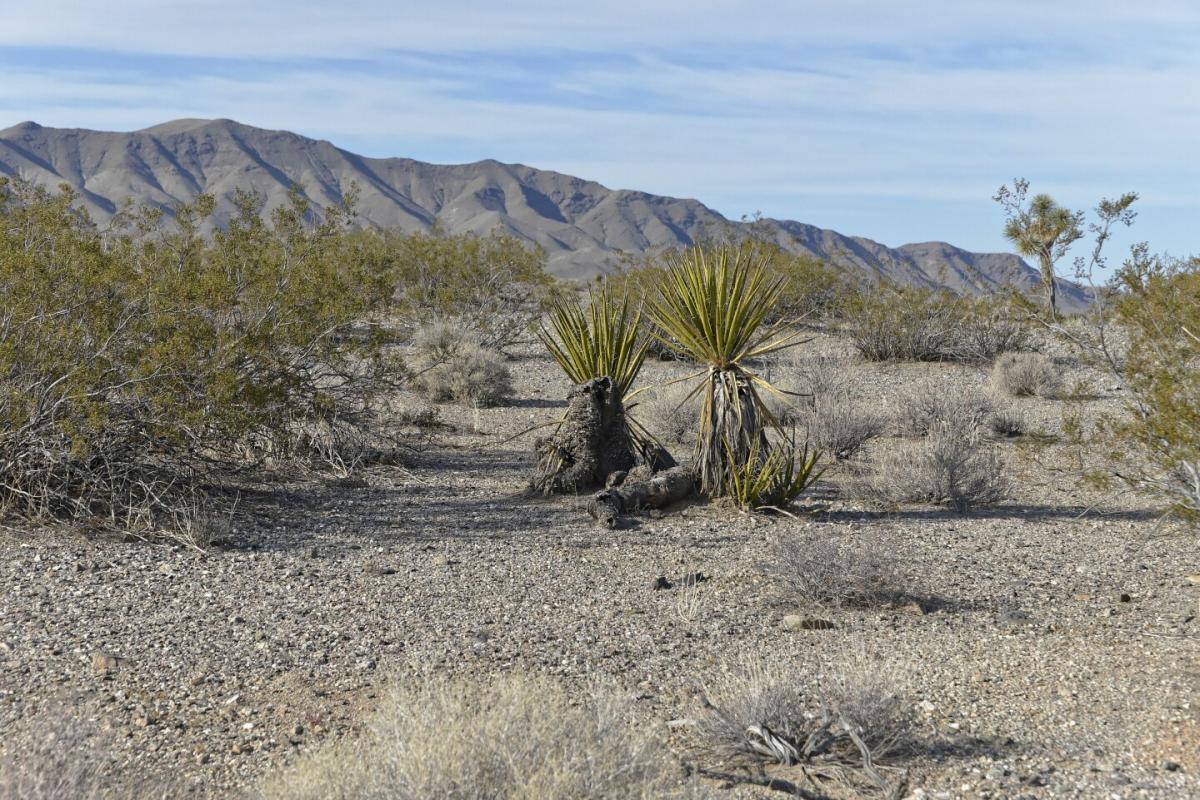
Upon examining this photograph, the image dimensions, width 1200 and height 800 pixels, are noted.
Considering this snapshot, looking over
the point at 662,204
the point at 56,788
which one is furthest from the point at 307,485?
the point at 662,204

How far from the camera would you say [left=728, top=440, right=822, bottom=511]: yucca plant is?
9.26 meters

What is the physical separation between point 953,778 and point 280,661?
10.6ft

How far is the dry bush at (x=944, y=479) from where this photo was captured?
9.89 meters

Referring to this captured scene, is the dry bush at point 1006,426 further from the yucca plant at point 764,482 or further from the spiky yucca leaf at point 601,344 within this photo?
the spiky yucca leaf at point 601,344

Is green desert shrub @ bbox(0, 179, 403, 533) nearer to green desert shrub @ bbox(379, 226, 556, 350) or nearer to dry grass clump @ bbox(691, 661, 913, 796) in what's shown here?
dry grass clump @ bbox(691, 661, 913, 796)

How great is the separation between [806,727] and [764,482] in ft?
14.6

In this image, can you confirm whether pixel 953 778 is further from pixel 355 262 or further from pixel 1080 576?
pixel 355 262

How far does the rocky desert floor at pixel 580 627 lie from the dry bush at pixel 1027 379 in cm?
748

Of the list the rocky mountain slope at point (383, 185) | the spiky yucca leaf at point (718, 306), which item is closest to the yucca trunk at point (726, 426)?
the spiky yucca leaf at point (718, 306)

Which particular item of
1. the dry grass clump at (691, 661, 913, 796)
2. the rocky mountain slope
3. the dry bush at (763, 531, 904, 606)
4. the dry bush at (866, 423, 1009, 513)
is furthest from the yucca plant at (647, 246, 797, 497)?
the rocky mountain slope

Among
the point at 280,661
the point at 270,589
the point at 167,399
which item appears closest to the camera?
the point at 280,661

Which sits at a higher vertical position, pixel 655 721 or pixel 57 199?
pixel 57 199

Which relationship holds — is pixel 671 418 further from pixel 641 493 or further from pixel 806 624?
pixel 806 624

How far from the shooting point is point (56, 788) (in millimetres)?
3434
